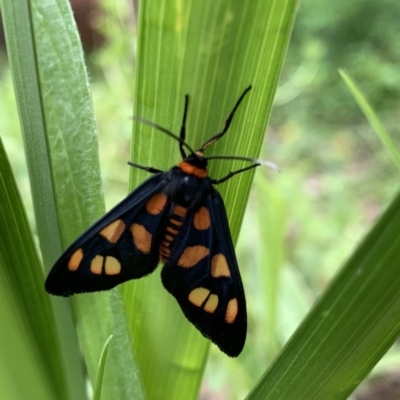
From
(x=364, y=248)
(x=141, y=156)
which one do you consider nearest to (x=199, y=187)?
(x=141, y=156)

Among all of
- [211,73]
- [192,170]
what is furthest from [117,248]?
[211,73]

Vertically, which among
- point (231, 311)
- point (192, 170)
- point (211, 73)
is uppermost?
point (211, 73)

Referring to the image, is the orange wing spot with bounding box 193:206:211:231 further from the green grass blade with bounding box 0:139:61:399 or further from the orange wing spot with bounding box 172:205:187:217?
the green grass blade with bounding box 0:139:61:399

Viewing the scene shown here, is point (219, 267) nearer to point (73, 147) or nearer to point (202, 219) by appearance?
point (202, 219)

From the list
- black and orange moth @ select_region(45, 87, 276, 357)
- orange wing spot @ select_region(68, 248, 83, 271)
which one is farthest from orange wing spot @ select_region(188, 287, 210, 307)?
orange wing spot @ select_region(68, 248, 83, 271)

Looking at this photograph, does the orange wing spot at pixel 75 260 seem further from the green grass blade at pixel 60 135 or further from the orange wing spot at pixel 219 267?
the orange wing spot at pixel 219 267

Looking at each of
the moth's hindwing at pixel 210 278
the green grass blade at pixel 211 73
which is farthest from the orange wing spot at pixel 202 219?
the green grass blade at pixel 211 73
